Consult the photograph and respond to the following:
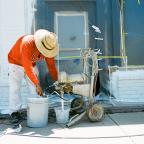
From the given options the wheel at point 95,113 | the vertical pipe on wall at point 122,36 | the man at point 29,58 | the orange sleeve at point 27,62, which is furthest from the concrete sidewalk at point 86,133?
the vertical pipe on wall at point 122,36

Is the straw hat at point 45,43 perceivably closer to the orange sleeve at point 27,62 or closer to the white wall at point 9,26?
the orange sleeve at point 27,62

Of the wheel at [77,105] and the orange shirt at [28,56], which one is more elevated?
the orange shirt at [28,56]

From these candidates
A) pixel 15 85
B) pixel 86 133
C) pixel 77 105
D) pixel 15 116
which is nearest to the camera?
pixel 86 133

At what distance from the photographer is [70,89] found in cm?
655

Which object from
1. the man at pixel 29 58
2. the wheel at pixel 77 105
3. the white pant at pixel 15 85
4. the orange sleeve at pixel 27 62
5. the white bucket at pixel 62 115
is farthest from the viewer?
the wheel at pixel 77 105

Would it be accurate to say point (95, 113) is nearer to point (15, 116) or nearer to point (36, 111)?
point (36, 111)

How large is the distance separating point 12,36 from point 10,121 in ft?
6.59

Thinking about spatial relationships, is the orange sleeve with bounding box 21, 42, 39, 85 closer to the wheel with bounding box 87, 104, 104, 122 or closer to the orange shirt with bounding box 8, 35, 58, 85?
the orange shirt with bounding box 8, 35, 58, 85

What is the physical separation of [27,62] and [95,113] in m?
1.46

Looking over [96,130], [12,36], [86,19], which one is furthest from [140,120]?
[12,36]

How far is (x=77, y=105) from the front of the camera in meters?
6.97

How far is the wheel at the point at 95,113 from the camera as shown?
6.46 meters

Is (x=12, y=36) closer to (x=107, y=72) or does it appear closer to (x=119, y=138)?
(x=107, y=72)

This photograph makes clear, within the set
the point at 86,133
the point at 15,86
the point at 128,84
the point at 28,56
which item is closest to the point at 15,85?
the point at 15,86
